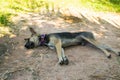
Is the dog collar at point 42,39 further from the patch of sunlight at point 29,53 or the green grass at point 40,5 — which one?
the green grass at point 40,5

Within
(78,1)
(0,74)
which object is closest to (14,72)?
(0,74)

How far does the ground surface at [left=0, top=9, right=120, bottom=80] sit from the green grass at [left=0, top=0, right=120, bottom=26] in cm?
62

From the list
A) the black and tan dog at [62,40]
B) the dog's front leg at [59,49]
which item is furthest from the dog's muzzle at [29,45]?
the dog's front leg at [59,49]

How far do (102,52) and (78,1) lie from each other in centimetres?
552

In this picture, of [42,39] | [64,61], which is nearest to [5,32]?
[42,39]

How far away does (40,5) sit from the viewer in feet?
36.7

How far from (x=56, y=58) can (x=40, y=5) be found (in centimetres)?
506

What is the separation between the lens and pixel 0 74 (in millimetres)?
5699

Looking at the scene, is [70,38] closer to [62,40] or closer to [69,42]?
[69,42]

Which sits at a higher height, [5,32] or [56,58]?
[5,32]

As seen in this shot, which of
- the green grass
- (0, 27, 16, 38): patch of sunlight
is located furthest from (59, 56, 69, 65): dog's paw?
the green grass

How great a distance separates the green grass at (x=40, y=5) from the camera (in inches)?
392

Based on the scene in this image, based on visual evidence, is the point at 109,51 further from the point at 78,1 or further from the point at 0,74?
the point at 78,1

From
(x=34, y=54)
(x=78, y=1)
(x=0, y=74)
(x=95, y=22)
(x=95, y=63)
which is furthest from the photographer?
(x=78, y=1)
